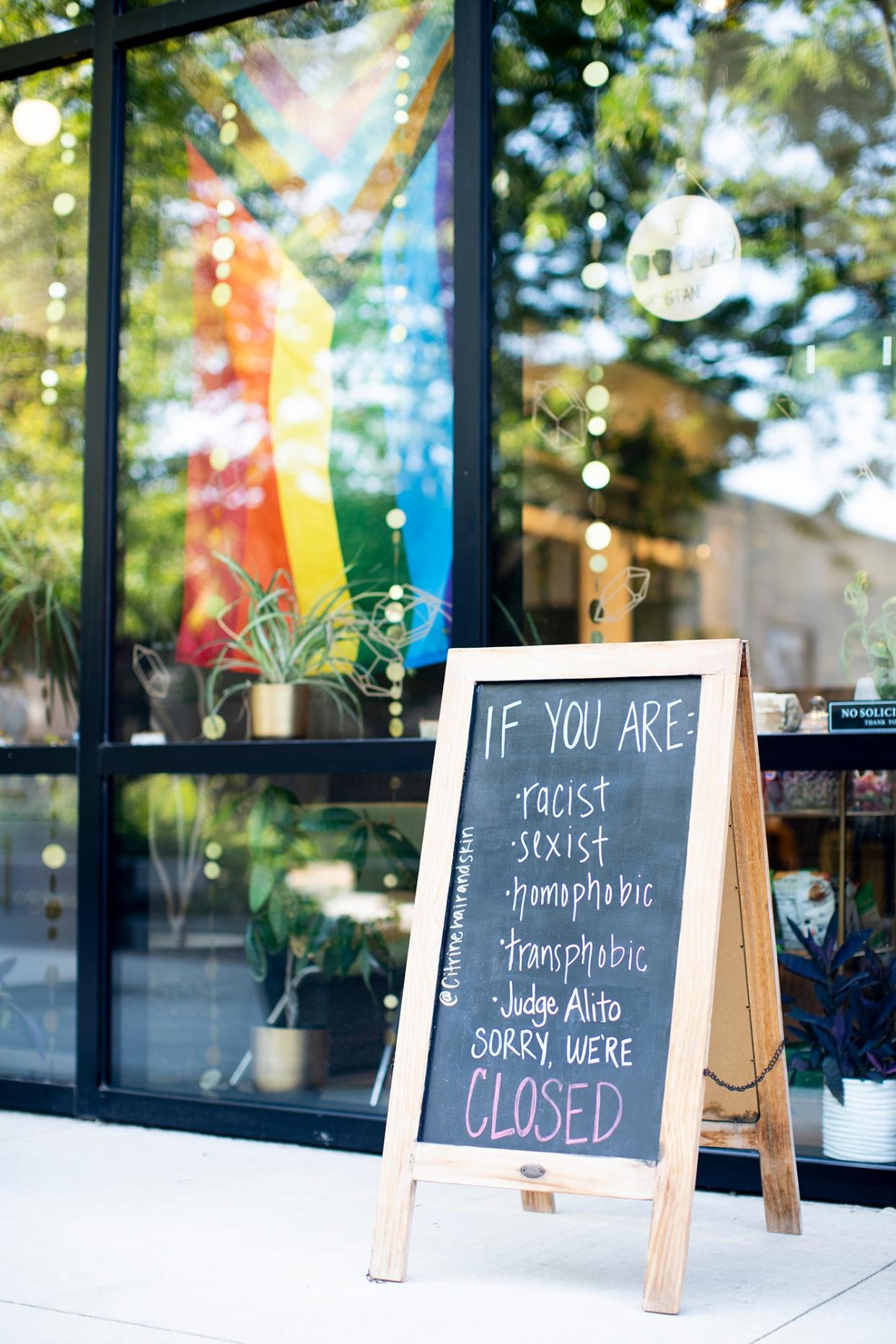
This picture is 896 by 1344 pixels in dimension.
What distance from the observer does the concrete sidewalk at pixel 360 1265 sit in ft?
8.58

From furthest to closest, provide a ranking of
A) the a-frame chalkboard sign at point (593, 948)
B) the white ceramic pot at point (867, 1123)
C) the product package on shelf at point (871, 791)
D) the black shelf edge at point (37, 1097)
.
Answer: the black shelf edge at point (37, 1097) < the product package on shelf at point (871, 791) < the white ceramic pot at point (867, 1123) < the a-frame chalkboard sign at point (593, 948)

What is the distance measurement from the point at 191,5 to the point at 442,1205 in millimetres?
3483

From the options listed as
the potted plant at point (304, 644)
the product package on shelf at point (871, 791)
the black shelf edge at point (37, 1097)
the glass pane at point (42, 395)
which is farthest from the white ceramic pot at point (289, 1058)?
the product package on shelf at point (871, 791)

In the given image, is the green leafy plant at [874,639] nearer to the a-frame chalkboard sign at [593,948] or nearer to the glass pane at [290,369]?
the a-frame chalkboard sign at [593,948]

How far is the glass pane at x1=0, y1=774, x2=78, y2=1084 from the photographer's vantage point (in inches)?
183

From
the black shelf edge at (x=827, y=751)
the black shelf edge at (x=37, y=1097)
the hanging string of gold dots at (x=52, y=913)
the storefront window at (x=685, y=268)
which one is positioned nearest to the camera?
the black shelf edge at (x=827, y=751)

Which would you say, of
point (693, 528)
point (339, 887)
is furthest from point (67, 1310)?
point (693, 528)

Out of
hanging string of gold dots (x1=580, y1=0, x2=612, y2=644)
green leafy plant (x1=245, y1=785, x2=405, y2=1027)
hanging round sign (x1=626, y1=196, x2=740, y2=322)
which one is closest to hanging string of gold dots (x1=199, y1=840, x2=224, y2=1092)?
green leafy plant (x1=245, y1=785, x2=405, y2=1027)

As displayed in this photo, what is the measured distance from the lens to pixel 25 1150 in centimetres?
409

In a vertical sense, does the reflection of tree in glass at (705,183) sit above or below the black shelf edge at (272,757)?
above

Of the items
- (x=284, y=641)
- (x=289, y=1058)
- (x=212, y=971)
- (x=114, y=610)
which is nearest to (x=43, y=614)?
(x=114, y=610)

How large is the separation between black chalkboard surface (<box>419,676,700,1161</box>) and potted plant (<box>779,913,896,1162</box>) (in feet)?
2.94

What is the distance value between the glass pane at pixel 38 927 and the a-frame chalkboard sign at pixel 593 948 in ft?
6.39

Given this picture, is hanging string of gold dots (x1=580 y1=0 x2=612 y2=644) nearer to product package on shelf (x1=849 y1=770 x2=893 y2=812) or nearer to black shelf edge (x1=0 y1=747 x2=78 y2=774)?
product package on shelf (x1=849 y1=770 x2=893 y2=812)
